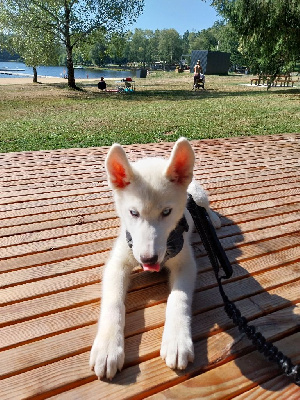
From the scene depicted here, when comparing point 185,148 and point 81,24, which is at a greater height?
point 81,24

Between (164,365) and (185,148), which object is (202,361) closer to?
(164,365)

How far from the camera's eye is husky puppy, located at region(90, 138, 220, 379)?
1.96 metres

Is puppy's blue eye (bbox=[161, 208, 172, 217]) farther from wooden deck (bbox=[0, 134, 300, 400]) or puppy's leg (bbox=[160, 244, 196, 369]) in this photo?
wooden deck (bbox=[0, 134, 300, 400])

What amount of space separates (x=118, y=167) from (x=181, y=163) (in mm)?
458

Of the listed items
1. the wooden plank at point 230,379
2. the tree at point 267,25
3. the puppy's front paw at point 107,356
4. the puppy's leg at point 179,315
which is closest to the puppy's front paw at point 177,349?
the puppy's leg at point 179,315

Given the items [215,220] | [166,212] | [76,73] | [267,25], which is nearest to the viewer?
[166,212]

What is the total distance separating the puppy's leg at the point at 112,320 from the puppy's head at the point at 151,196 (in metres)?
0.37

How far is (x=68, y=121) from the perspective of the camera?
43.5 ft

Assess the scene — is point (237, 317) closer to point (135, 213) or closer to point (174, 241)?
point (174, 241)

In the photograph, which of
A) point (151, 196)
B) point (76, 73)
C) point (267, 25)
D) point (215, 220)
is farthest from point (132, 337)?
point (76, 73)

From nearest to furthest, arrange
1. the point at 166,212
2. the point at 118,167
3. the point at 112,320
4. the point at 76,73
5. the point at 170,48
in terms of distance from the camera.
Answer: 1. the point at 112,320
2. the point at 166,212
3. the point at 118,167
4. the point at 76,73
5. the point at 170,48

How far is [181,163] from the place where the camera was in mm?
2359

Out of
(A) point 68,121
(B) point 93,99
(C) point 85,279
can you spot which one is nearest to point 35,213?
(C) point 85,279

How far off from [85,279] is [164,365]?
3.52ft
